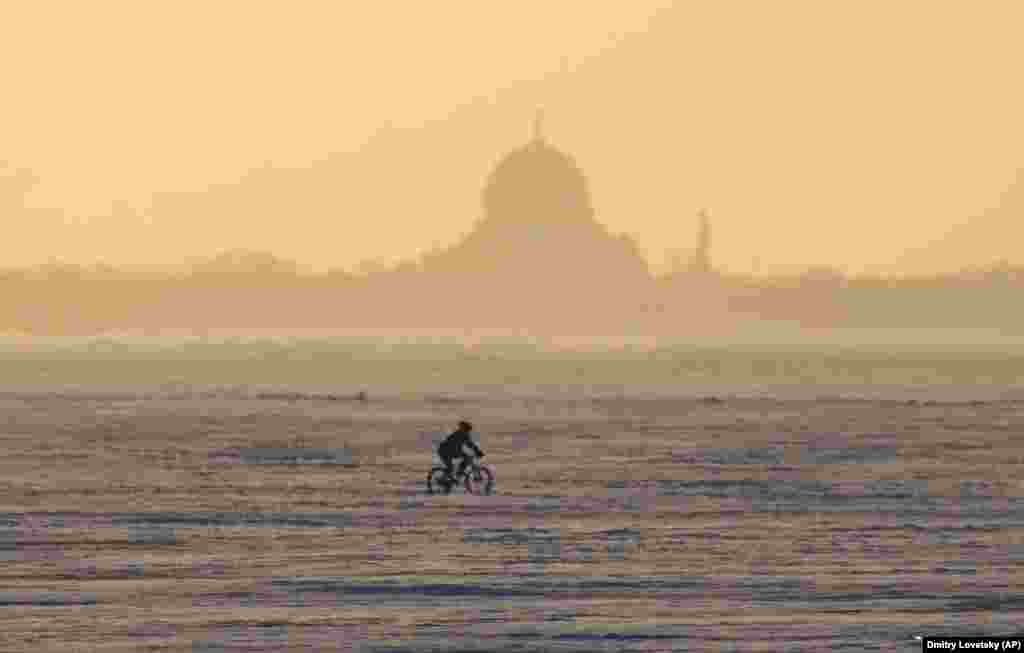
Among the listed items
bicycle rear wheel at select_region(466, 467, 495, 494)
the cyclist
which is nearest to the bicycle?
bicycle rear wheel at select_region(466, 467, 495, 494)

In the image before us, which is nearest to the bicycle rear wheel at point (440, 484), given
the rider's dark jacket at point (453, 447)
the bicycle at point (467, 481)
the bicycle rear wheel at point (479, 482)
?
the bicycle at point (467, 481)

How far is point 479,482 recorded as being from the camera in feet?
178

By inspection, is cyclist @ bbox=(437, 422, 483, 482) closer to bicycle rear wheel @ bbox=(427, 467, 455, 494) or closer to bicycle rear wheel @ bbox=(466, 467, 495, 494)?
bicycle rear wheel @ bbox=(427, 467, 455, 494)

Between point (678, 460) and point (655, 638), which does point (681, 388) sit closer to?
point (678, 460)

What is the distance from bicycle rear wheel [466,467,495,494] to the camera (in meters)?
53.4

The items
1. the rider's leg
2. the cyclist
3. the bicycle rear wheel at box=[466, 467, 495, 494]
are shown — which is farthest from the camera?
the bicycle rear wheel at box=[466, 467, 495, 494]

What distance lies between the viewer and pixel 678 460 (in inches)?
2576

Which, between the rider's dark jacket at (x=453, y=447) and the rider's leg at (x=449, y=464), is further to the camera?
the rider's leg at (x=449, y=464)

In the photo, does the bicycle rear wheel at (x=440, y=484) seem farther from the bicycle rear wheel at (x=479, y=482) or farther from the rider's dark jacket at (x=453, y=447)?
the rider's dark jacket at (x=453, y=447)

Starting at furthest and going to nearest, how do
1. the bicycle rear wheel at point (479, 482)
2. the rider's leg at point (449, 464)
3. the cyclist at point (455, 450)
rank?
the bicycle rear wheel at point (479, 482)
the rider's leg at point (449, 464)
the cyclist at point (455, 450)

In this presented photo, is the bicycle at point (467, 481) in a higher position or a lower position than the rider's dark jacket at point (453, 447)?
lower

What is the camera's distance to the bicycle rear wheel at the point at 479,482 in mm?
53406

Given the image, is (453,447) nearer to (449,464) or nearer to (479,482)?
(449,464)

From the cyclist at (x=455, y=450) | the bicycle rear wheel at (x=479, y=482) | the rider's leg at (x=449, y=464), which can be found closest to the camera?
the cyclist at (x=455, y=450)
